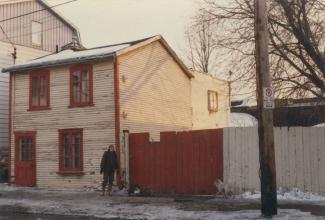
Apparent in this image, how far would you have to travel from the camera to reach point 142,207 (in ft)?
51.1

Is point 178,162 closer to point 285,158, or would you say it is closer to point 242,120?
point 285,158

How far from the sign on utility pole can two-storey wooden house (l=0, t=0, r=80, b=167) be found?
17.6 meters

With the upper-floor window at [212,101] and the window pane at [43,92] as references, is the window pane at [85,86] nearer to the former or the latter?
the window pane at [43,92]

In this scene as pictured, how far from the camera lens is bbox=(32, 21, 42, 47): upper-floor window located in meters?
30.8

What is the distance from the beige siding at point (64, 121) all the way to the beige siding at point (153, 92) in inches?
26.5

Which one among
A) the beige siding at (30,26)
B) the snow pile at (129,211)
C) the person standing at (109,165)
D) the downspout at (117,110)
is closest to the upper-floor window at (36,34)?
the beige siding at (30,26)

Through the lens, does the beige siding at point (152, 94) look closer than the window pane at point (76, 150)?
Yes

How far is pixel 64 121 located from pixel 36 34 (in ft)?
34.0

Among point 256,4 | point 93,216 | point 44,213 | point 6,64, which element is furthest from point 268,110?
point 6,64

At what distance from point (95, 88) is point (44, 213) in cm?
720

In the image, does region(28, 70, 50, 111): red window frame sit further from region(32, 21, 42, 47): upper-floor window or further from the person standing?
region(32, 21, 42, 47): upper-floor window

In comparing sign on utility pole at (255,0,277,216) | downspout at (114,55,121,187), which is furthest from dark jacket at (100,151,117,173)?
sign on utility pole at (255,0,277,216)

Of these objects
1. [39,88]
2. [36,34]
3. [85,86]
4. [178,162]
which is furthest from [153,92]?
[36,34]

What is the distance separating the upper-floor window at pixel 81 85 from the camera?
71.6 feet
